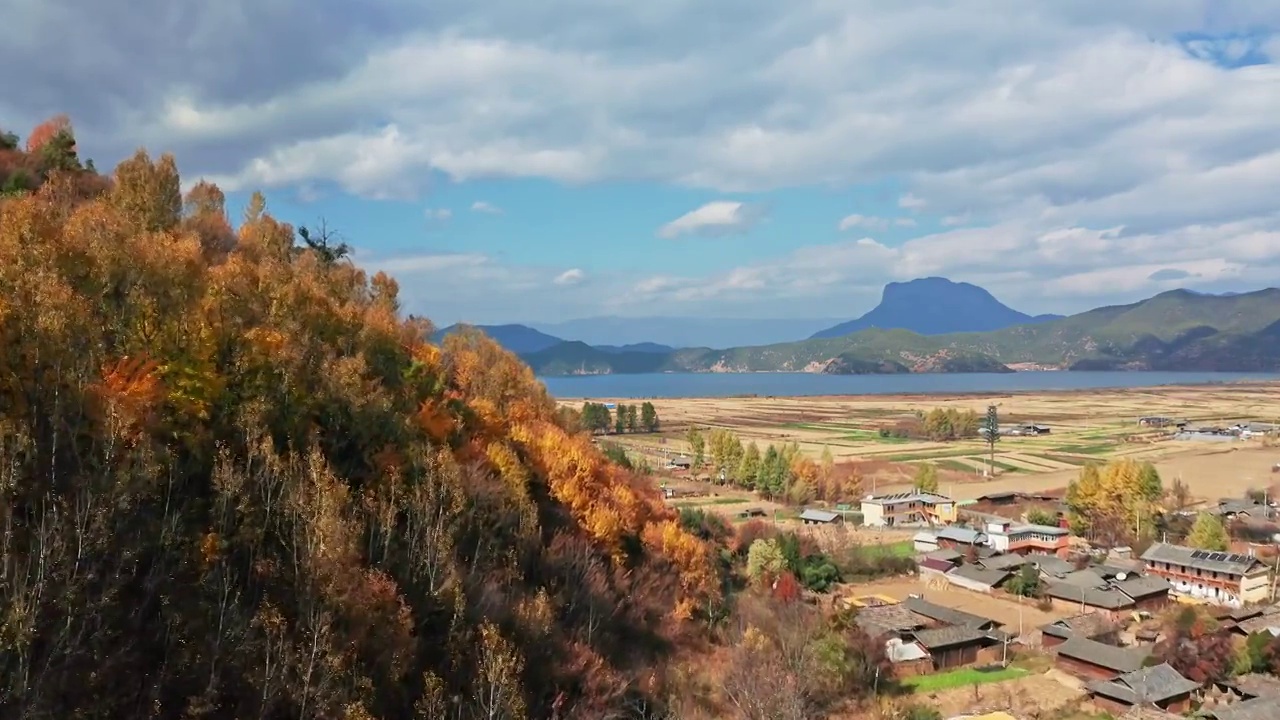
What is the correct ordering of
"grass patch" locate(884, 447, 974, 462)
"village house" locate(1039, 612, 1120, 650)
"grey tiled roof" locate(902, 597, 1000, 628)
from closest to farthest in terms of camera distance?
"village house" locate(1039, 612, 1120, 650) < "grey tiled roof" locate(902, 597, 1000, 628) < "grass patch" locate(884, 447, 974, 462)

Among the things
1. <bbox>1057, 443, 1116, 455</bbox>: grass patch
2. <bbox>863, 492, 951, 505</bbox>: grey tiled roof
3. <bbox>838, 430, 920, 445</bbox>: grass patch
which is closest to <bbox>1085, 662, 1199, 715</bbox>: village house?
<bbox>863, 492, 951, 505</bbox>: grey tiled roof

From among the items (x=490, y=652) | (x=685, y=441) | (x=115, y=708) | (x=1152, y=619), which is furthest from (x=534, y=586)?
(x=685, y=441)

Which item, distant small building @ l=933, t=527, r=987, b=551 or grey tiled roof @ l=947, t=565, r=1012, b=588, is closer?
grey tiled roof @ l=947, t=565, r=1012, b=588

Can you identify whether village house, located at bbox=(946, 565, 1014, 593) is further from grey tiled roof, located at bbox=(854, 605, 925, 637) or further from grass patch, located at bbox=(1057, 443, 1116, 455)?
grass patch, located at bbox=(1057, 443, 1116, 455)

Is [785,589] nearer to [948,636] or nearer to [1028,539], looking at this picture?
[948,636]

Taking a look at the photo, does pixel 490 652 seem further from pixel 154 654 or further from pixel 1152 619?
pixel 1152 619

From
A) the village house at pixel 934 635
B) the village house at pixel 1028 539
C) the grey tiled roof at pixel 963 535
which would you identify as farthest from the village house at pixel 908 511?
the village house at pixel 934 635

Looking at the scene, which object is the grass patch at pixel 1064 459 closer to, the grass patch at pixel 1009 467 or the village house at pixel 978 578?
the grass patch at pixel 1009 467
